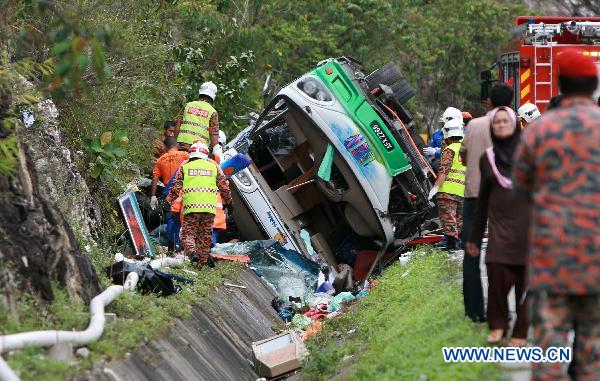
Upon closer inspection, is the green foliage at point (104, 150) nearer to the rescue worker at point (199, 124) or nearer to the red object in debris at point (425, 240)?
the rescue worker at point (199, 124)

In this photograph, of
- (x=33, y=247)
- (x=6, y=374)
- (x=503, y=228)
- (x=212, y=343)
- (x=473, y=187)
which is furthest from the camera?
(x=212, y=343)

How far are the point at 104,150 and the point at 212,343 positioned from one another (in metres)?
4.07

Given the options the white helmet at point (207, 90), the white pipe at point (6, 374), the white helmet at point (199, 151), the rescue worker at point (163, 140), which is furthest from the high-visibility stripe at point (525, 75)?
the white pipe at point (6, 374)

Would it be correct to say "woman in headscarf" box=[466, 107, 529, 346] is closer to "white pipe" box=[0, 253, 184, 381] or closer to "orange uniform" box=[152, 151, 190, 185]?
"white pipe" box=[0, 253, 184, 381]

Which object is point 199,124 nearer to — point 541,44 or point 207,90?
point 207,90

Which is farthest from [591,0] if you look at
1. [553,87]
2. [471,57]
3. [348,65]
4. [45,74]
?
[45,74]

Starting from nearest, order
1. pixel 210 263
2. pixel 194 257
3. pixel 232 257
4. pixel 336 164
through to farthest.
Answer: pixel 194 257, pixel 210 263, pixel 232 257, pixel 336 164

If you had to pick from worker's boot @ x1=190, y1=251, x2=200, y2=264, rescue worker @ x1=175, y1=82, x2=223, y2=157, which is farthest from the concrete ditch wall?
rescue worker @ x1=175, y1=82, x2=223, y2=157

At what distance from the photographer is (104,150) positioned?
1405cm

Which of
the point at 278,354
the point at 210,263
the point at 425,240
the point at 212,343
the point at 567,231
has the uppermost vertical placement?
the point at 567,231

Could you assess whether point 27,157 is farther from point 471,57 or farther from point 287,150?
point 471,57

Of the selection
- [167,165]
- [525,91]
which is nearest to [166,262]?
[167,165]

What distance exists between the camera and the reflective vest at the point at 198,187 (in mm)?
13094

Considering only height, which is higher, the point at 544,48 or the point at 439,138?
the point at 544,48
